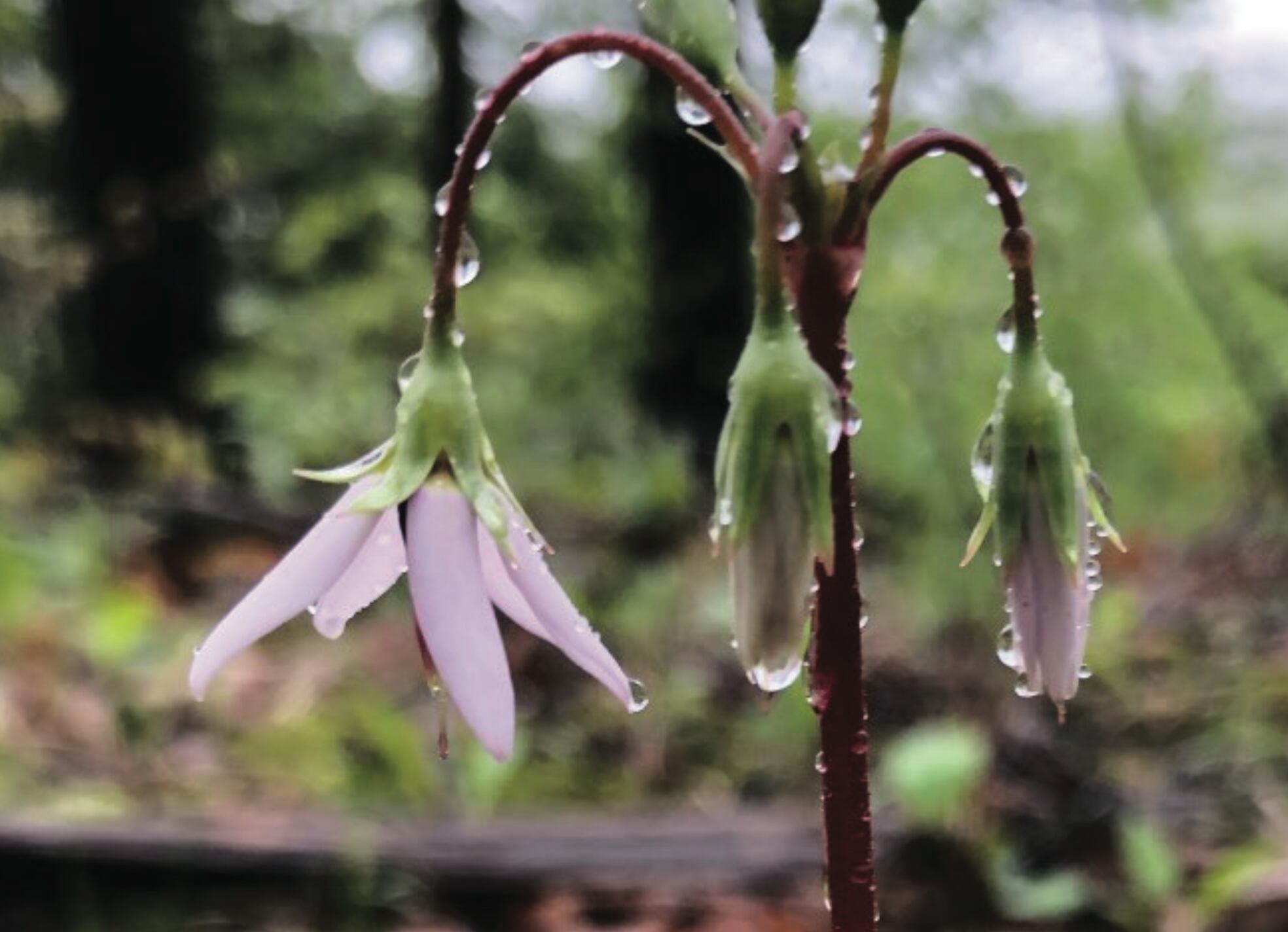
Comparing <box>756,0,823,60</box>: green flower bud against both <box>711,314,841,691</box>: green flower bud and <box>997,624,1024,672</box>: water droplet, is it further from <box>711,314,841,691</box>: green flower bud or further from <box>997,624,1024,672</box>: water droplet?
<box>997,624,1024,672</box>: water droplet

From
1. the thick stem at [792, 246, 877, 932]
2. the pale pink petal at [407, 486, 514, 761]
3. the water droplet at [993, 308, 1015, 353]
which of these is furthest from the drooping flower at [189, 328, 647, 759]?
the water droplet at [993, 308, 1015, 353]

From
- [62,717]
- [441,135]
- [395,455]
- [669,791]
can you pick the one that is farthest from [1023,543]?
[441,135]

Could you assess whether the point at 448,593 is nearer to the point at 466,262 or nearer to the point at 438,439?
the point at 438,439

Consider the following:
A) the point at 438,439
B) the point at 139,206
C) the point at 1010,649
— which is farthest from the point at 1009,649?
the point at 139,206

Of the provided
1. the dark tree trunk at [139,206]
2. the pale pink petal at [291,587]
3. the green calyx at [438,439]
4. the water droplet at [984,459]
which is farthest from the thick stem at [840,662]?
the dark tree trunk at [139,206]

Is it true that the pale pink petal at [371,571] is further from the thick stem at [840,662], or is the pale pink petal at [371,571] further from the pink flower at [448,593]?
the thick stem at [840,662]

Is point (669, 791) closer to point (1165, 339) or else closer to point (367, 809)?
point (367, 809)
